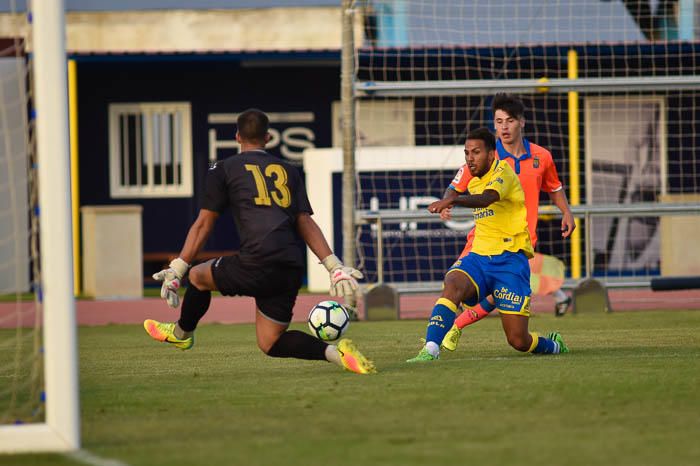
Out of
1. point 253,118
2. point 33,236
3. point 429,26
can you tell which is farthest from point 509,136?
point 429,26

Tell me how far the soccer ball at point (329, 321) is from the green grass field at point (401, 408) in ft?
0.86

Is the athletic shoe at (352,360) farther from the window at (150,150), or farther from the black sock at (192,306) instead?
the window at (150,150)

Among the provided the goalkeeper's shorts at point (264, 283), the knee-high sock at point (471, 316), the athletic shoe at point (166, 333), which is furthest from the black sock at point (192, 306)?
the knee-high sock at point (471, 316)

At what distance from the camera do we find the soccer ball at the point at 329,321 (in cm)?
Result: 860

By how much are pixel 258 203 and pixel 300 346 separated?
0.90 meters

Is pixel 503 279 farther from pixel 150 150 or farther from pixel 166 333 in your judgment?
pixel 150 150

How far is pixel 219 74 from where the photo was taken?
24.8m

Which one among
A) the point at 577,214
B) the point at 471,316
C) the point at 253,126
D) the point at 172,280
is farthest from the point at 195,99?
the point at 172,280

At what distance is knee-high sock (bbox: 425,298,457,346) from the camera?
8695 mm

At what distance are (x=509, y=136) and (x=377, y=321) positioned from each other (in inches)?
174

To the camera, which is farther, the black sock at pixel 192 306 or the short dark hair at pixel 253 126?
the black sock at pixel 192 306

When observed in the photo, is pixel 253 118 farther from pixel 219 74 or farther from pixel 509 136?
pixel 219 74

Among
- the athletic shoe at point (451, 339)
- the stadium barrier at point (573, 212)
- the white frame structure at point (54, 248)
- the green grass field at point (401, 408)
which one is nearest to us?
the green grass field at point (401, 408)

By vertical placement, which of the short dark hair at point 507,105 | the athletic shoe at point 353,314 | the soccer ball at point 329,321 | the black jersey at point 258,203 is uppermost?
the short dark hair at point 507,105
